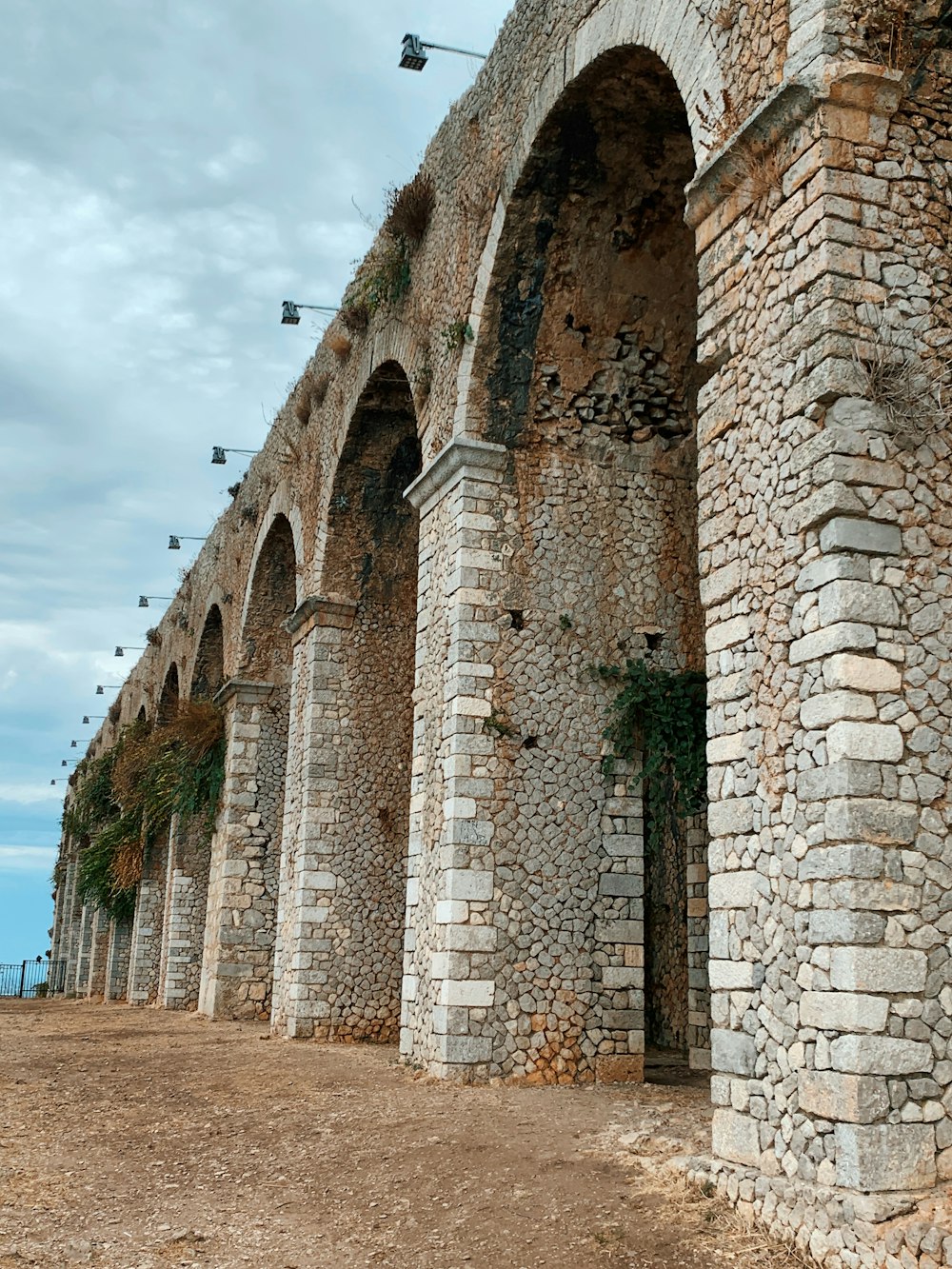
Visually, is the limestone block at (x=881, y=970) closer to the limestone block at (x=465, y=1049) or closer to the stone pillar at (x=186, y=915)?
the limestone block at (x=465, y=1049)

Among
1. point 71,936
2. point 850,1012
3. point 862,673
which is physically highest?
point 862,673

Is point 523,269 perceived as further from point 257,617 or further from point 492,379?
point 257,617

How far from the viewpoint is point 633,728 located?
401 inches

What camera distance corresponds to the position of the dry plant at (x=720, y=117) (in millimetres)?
6496

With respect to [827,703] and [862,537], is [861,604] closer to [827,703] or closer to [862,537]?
[862,537]

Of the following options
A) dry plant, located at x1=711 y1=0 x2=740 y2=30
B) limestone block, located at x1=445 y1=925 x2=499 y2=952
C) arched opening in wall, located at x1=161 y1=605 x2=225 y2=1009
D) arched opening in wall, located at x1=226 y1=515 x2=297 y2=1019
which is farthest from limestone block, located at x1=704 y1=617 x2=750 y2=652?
arched opening in wall, located at x1=161 y1=605 x2=225 y2=1009

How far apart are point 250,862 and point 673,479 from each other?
9486mm

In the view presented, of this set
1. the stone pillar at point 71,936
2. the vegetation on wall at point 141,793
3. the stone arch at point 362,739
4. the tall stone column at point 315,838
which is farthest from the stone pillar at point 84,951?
the stone arch at point 362,739

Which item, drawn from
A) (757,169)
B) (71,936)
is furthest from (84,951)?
(757,169)

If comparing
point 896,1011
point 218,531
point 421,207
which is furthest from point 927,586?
point 218,531

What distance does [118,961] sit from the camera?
2827 centimetres

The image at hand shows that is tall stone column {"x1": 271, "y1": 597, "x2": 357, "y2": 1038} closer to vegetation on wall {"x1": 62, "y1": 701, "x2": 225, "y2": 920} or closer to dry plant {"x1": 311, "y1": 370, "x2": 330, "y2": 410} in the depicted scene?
dry plant {"x1": 311, "y1": 370, "x2": 330, "y2": 410}

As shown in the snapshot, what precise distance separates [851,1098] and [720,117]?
493cm

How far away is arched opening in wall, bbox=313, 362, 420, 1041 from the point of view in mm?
13711
